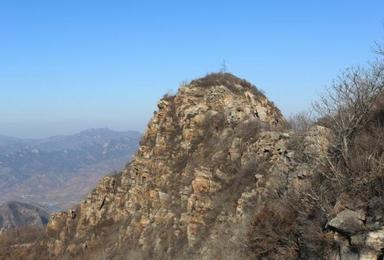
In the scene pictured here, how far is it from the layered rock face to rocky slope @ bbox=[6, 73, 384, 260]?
0.40 feet

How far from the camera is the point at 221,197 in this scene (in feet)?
128

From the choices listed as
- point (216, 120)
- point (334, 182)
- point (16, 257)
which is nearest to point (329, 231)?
point (334, 182)

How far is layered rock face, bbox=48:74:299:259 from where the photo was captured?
35094 millimetres

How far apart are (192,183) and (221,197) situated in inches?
155

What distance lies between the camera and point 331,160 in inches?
930

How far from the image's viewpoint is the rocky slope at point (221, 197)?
799 inches

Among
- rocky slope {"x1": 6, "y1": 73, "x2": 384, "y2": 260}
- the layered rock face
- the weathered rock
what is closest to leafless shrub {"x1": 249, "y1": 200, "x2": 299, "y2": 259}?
rocky slope {"x1": 6, "y1": 73, "x2": 384, "y2": 260}

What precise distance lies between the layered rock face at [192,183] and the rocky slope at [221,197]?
0.12 metres

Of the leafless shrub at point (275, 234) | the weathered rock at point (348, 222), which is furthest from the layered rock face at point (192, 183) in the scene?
the weathered rock at point (348, 222)

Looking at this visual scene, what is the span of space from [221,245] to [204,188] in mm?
8765

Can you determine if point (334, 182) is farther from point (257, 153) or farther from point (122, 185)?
point (122, 185)

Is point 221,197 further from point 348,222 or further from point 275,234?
point 348,222

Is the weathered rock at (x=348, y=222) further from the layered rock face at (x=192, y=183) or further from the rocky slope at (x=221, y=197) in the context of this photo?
the layered rock face at (x=192, y=183)

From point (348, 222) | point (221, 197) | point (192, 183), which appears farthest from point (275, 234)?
point (192, 183)
